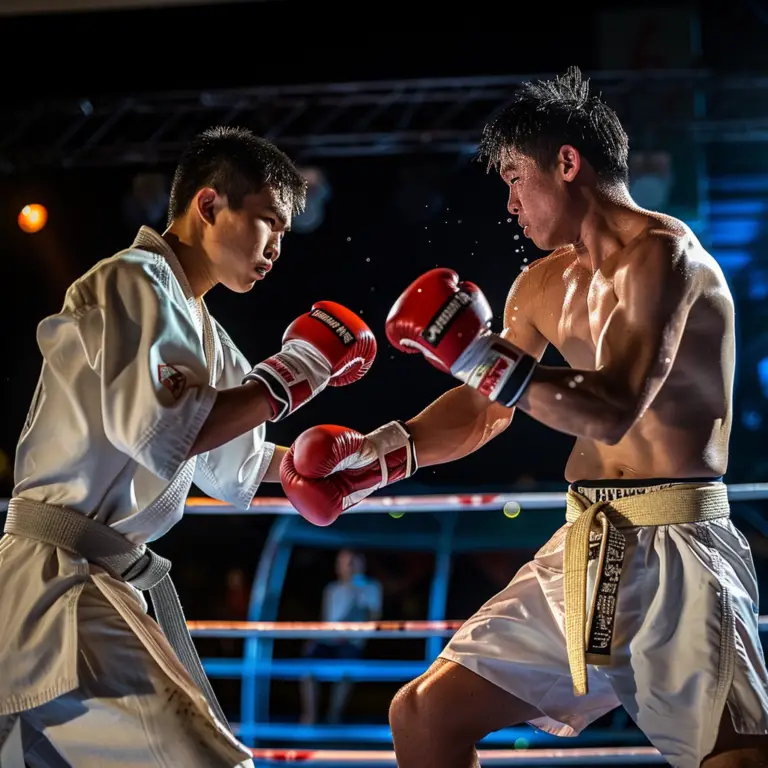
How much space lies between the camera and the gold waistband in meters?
1.86

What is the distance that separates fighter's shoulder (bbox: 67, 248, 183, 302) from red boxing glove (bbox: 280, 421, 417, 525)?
1.75ft

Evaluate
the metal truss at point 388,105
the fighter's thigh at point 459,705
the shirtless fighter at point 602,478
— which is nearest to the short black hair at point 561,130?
the shirtless fighter at point 602,478

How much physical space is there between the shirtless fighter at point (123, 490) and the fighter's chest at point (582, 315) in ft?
1.78

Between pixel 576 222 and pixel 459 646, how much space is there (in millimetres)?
1008

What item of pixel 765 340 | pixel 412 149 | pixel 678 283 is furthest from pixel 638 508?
pixel 765 340

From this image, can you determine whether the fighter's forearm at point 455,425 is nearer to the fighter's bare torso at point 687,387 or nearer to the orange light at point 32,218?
the fighter's bare torso at point 687,387

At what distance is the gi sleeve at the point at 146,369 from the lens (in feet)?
5.60

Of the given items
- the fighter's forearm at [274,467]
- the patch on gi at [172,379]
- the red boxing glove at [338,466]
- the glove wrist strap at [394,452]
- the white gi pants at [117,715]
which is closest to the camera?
the white gi pants at [117,715]

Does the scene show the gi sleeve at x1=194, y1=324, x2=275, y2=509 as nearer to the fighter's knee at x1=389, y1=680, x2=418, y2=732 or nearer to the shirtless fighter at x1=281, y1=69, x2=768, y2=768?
the shirtless fighter at x1=281, y1=69, x2=768, y2=768

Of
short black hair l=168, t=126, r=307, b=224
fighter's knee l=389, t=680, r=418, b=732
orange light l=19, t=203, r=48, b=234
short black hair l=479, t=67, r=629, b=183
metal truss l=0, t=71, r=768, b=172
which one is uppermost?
orange light l=19, t=203, r=48, b=234

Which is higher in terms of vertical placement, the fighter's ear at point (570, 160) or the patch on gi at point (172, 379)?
the fighter's ear at point (570, 160)

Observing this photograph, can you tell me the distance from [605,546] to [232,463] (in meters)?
0.95

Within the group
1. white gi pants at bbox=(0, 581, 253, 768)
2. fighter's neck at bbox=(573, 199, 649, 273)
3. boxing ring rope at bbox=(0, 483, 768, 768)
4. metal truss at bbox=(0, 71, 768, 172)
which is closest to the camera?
white gi pants at bbox=(0, 581, 253, 768)

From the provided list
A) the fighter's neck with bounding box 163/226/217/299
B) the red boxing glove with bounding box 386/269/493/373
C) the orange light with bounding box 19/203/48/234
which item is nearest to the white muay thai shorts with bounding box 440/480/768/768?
the red boxing glove with bounding box 386/269/493/373
